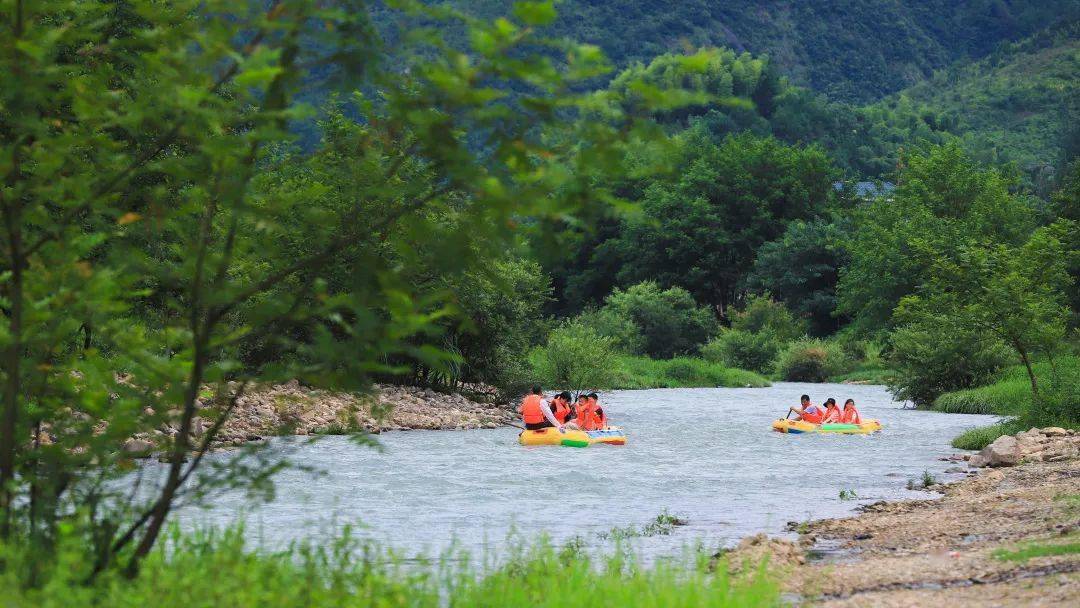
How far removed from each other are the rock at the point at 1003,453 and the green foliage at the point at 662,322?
40.1 m

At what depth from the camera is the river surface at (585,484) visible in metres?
12.9

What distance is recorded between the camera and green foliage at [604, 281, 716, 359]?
60812 millimetres

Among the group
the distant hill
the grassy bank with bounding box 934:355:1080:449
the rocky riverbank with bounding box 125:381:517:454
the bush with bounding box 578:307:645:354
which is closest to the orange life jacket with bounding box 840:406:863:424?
the grassy bank with bounding box 934:355:1080:449

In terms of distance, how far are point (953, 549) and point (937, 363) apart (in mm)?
26409

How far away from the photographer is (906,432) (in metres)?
27.5

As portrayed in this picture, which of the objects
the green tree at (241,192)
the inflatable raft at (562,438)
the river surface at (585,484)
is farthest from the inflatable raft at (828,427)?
the green tree at (241,192)

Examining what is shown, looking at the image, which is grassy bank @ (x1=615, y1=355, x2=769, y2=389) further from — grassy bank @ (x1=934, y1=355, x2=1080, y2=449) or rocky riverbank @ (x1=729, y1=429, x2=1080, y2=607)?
rocky riverbank @ (x1=729, y1=429, x2=1080, y2=607)

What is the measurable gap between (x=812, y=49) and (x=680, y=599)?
156 metres

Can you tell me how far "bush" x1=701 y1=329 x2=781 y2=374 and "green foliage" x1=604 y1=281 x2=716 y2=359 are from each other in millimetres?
2447

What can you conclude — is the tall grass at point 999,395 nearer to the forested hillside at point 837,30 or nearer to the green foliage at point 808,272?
the green foliage at point 808,272

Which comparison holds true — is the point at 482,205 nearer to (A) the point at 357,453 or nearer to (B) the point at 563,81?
(B) the point at 563,81

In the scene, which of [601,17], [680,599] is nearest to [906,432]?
[680,599]

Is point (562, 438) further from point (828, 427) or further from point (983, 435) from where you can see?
point (983, 435)

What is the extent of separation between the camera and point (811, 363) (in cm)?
5528
